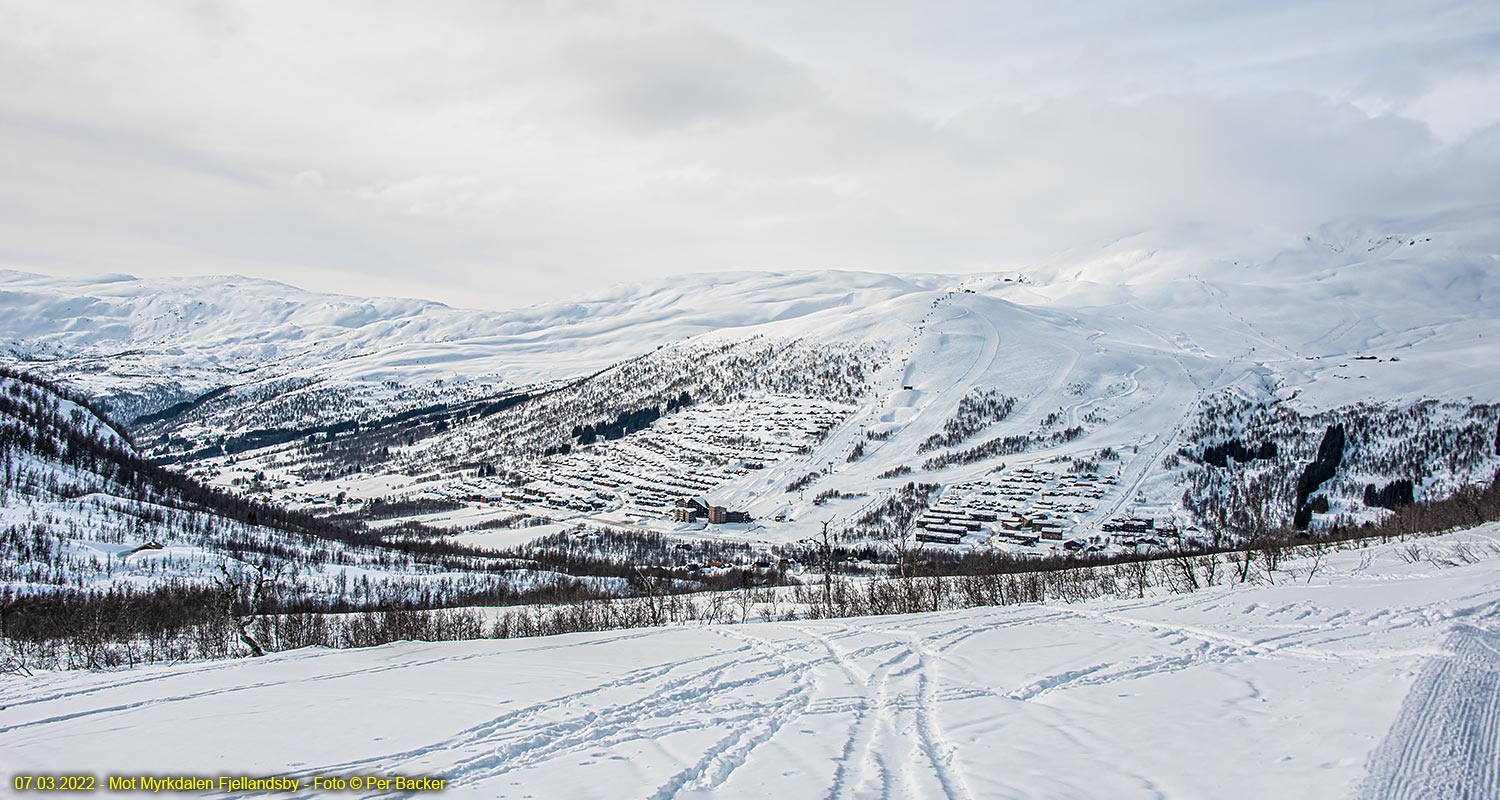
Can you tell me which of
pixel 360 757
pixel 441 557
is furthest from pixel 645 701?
pixel 441 557

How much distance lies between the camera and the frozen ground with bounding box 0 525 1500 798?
12086 millimetres

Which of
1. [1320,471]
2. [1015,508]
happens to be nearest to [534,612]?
[1015,508]

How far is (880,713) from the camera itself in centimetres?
1644

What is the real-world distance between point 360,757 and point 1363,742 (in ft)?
53.1

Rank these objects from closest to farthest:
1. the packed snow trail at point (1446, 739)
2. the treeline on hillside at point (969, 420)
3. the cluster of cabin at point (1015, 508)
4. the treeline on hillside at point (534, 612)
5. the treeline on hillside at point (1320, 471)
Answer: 1. the packed snow trail at point (1446, 739)
2. the treeline on hillside at point (534, 612)
3. the cluster of cabin at point (1015, 508)
4. the treeline on hillside at point (1320, 471)
5. the treeline on hillside at point (969, 420)

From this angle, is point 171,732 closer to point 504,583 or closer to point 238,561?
point 504,583

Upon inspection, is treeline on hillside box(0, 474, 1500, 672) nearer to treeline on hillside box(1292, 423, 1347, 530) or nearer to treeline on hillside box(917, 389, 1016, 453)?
treeline on hillside box(1292, 423, 1347, 530)

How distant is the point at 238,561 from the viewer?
309 feet

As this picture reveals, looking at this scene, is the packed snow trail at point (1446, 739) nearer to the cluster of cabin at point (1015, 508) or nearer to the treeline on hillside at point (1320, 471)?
the cluster of cabin at point (1015, 508)

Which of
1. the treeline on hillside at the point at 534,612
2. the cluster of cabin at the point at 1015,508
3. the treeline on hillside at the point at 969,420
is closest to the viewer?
the treeline on hillside at the point at 534,612

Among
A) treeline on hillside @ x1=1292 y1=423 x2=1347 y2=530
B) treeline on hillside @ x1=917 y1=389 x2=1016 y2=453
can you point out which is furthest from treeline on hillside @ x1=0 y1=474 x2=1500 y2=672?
treeline on hillside @ x1=917 y1=389 x2=1016 y2=453

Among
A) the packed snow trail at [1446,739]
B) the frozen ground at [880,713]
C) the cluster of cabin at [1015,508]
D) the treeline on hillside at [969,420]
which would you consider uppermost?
the treeline on hillside at [969,420]

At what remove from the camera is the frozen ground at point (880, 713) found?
39.7ft

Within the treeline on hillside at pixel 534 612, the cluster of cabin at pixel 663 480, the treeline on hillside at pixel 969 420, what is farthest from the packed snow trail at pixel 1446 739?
the treeline on hillside at pixel 969 420
